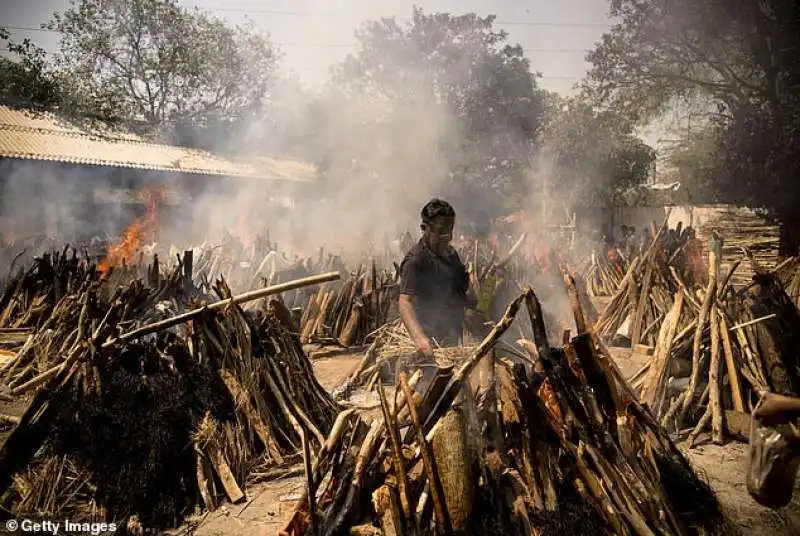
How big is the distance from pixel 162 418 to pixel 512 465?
2498 mm

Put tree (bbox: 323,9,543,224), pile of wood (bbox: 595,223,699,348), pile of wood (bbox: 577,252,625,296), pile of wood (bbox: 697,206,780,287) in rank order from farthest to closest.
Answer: tree (bbox: 323,9,543,224) → pile of wood (bbox: 697,206,780,287) → pile of wood (bbox: 577,252,625,296) → pile of wood (bbox: 595,223,699,348)

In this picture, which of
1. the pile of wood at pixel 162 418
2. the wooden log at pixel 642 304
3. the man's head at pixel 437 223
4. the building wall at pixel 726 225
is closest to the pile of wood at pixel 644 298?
the wooden log at pixel 642 304

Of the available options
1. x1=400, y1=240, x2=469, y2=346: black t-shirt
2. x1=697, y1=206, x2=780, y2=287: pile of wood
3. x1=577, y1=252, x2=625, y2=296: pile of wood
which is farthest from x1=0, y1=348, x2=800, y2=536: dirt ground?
x1=697, y1=206, x2=780, y2=287: pile of wood

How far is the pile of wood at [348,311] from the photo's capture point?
28.1 ft

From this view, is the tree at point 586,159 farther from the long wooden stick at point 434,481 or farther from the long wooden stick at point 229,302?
the long wooden stick at point 434,481

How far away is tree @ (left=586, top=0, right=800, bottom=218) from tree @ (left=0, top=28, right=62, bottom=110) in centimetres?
2455

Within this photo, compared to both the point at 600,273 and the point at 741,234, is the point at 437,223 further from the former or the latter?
the point at 741,234

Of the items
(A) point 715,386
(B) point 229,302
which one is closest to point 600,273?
(A) point 715,386

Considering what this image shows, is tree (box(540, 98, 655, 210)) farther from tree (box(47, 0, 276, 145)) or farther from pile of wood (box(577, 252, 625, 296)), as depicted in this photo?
tree (box(47, 0, 276, 145))

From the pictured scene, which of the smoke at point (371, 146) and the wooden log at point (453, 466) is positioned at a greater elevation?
the smoke at point (371, 146)

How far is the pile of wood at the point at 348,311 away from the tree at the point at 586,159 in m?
15.6

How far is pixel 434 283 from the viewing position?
3969 millimetres

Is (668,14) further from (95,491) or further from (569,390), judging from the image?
(95,491)

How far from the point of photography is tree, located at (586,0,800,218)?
12078 millimetres
